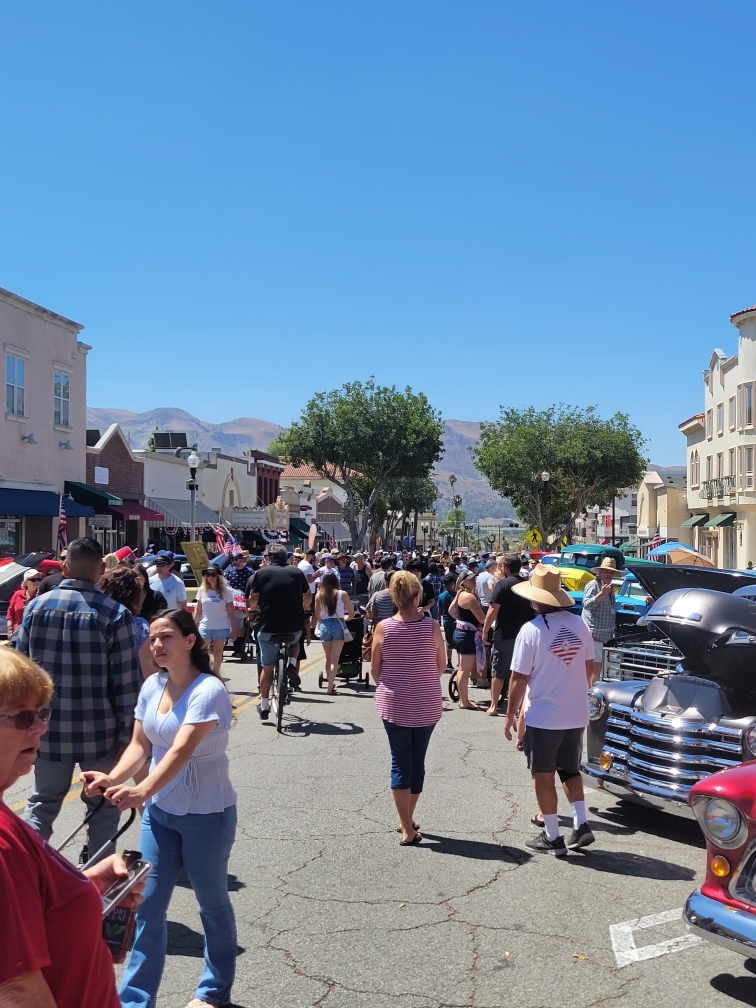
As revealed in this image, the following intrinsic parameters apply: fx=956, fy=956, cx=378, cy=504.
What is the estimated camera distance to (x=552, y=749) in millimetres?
6141

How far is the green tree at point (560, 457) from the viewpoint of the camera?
5834 centimetres

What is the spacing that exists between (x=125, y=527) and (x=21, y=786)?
1166 inches

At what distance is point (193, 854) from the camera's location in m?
3.89

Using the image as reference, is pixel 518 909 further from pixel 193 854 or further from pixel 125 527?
pixel 125 527

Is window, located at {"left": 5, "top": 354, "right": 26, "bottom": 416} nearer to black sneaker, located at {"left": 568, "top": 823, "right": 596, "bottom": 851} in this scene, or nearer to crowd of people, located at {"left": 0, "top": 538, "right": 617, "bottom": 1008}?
crowd of people, located at {"left": 0, "top": 538, "right": 617, "bottom": 1008}

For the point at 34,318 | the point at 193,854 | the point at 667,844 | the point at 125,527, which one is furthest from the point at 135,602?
the point at 125,527

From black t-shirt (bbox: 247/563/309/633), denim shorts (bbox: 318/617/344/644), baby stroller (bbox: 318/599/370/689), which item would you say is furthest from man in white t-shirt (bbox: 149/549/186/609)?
baby stroller (bbox: 318/599/370/689)

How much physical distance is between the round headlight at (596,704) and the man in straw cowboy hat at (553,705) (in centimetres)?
76

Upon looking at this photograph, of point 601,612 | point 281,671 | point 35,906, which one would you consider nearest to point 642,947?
point 35,906

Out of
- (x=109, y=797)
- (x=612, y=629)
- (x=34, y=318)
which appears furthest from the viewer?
(x=34, y=318)

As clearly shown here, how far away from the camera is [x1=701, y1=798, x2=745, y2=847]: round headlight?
4.15 metres

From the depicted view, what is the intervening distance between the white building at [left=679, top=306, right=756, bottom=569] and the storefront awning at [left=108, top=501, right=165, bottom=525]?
27.9 meters

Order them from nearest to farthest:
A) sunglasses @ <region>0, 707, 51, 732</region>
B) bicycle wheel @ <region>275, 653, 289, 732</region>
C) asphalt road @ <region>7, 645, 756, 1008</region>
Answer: sunglasses @ <region>0, 707, 51, 732</region>
asphalt road @ <region>7, 645, 756, 1008</region>
bicycle wheel @ <region>275, 653, 289, 732</region>

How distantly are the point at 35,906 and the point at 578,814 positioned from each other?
5.01 meters
